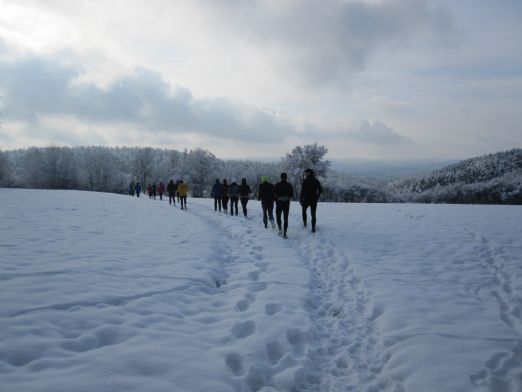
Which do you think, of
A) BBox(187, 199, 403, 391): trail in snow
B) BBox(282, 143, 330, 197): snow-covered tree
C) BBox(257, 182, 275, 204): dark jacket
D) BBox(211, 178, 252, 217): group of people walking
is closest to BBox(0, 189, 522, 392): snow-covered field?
BBox(187, 199, 403, 391): trail in snow

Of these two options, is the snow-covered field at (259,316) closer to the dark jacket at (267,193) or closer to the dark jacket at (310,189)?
the dark jacket at (310,189)

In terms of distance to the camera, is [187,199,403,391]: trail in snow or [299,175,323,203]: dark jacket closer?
[187,199,403,391]: trail in snow

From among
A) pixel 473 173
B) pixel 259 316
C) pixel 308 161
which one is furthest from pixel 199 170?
pixel 473 173

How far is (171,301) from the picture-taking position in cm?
527

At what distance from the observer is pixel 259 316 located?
191 inches

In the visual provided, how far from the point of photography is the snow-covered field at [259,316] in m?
3.40

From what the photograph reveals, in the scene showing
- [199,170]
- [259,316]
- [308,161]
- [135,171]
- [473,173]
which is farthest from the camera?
[473,173]

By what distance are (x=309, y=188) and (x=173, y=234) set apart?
16.8 ft

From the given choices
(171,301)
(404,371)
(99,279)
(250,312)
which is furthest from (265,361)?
(99,279)

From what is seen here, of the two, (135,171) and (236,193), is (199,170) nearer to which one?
(135,171)

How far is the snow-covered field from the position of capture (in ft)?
11.1

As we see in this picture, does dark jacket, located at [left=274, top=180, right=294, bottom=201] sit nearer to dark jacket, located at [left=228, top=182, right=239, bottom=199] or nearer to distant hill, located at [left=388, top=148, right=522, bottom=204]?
dark jacket, located at [left=228, top=182, right=239, bottom=199]

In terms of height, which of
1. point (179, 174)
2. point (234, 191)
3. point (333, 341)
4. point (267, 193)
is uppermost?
point (179, 174)

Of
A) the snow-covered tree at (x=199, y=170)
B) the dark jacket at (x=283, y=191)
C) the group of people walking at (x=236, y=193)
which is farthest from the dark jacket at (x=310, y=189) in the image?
the snow-covered tree at (x=199, y=170)
